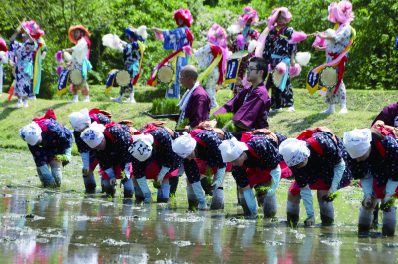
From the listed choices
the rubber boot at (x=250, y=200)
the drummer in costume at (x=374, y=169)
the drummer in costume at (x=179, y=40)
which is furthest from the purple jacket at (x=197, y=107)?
the drummer in costume at (x=179, y=40)

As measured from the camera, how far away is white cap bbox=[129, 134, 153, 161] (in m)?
7.28

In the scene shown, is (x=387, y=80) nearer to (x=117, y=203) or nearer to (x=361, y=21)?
(x=361, y=21)

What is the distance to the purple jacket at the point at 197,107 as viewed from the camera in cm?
827

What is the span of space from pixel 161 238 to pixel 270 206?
173cm

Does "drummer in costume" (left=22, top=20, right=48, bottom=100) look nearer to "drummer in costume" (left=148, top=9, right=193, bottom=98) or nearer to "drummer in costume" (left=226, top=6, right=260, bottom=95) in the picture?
"drummer in costume" (left=148, top=9, right=193, bottom=98)

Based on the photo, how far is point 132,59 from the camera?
15.9 m

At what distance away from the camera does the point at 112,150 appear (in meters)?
8.12

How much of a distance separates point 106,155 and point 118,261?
380cm

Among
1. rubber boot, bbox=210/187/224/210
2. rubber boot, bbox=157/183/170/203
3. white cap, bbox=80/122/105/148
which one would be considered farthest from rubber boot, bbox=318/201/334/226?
white cap, bbox=80/122/105/148

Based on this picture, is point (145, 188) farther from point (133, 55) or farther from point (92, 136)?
point (133, 55)

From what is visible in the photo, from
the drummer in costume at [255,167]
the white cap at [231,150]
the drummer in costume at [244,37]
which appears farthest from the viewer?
the drummer in costume at [244,37]

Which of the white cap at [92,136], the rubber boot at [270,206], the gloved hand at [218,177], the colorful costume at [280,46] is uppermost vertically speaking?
the colorful costume at [280,46]

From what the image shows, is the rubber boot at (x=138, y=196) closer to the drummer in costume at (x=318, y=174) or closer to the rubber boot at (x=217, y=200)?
the rubber boot at (x=217, y=200)

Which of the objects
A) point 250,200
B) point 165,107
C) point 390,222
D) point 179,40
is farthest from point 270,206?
point 179,40
